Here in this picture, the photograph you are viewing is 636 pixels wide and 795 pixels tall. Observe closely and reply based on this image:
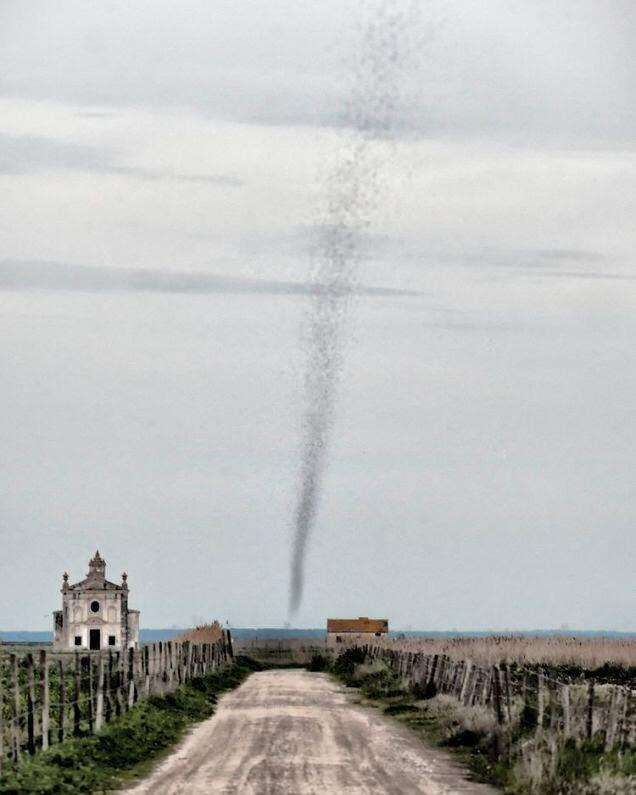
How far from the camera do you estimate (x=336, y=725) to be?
36.2 meters

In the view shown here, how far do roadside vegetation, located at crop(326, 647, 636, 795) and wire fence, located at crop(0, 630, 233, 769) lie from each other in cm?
640

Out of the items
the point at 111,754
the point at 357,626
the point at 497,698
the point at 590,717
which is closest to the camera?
the point at 590,717

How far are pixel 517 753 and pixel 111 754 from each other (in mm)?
6889

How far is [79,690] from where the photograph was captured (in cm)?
3058

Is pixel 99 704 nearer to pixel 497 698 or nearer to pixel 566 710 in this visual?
pixel 497 698

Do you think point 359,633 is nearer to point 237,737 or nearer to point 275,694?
point 275,694

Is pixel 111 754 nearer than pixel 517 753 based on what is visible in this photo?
No

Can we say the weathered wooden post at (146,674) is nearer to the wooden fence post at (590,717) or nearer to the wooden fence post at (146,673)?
the wooden fence post at (146,673)

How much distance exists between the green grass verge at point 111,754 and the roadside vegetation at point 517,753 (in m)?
5.28

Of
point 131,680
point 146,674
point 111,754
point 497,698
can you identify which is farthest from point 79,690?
point 146,674

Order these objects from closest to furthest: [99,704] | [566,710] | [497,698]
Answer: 1. [566,710]
2. [497,698]
3. [99,704]

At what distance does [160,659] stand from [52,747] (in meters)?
19.1

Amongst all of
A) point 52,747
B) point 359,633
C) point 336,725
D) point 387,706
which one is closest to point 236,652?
point 359,633

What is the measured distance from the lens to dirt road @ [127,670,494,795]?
77.9 feet
